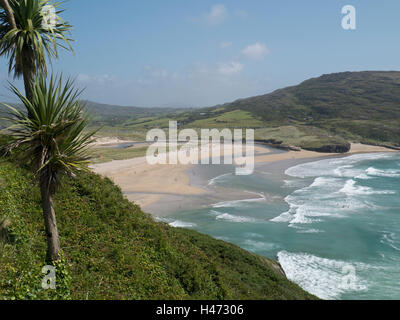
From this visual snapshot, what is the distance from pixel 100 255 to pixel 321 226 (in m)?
23.9

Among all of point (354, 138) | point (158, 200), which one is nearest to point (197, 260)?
point (158, 200)

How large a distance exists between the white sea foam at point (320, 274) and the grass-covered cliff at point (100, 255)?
14.8 feet

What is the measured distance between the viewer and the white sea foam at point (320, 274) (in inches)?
680

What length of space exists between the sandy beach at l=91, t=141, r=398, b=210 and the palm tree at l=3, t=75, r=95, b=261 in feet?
83.5

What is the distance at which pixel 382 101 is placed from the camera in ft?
478

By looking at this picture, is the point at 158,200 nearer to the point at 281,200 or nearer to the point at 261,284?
the point at 281,200

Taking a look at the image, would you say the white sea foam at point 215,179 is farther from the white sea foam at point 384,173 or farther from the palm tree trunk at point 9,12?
the palm tree trunk at point 9,12

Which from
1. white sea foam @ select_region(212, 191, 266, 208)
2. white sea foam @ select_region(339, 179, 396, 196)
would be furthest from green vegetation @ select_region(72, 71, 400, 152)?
white sea foam @ select_region(212, 191, 266, 208)

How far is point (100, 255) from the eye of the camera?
8594 mm

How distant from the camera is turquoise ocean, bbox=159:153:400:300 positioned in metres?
18.7

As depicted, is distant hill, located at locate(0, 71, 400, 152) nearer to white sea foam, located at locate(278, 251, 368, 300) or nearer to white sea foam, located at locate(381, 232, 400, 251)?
white sea foam, located at locate(381, 232, 400, 251)

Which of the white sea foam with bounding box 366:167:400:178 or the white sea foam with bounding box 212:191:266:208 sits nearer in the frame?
the white sea foam with bounding box 212:191:266:208
